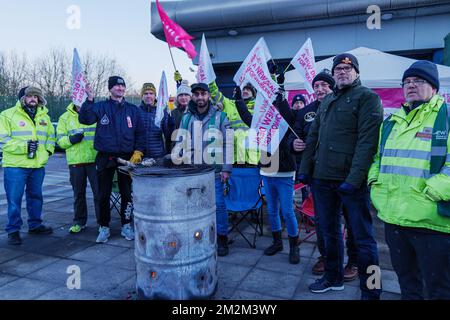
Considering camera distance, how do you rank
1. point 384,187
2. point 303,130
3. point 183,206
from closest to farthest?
1. point 384,187
2. point 183,206
3. point 303,130

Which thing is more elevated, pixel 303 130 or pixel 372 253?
pixel 303 130

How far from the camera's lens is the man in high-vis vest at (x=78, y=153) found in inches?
195

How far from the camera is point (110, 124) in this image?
177 inches

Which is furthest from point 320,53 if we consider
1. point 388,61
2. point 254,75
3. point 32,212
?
point 32,212

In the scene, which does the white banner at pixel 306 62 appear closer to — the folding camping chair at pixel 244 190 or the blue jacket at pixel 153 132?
the folding camping chair at pixel 244 190

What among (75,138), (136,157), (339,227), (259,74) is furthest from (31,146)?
(339,227)

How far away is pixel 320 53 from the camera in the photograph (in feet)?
44.6

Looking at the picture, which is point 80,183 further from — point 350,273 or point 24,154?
point 350,273

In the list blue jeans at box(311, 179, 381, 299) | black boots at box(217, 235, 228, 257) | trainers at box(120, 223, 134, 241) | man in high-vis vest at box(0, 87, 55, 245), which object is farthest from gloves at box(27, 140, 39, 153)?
blue jeans at box(311, 179, 381, 299)

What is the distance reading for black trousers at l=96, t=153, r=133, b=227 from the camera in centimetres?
455

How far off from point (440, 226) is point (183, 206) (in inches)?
72.0

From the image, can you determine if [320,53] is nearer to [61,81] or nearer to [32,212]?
[32,212]

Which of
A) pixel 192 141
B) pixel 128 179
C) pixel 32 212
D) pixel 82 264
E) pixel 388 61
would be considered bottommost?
pixel 82 264

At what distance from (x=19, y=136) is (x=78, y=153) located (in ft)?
2.62
